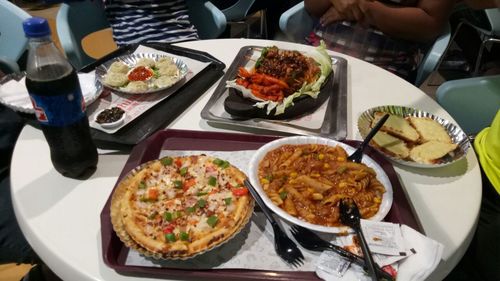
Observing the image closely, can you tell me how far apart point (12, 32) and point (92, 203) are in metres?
1.55

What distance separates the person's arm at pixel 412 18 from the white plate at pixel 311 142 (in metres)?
1.16

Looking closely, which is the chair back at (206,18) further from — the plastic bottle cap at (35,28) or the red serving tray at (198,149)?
the plastic bottle cap at (35,28)

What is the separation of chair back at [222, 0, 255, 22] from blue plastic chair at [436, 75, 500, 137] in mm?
1924

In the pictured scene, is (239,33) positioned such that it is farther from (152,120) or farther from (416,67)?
(152,120)

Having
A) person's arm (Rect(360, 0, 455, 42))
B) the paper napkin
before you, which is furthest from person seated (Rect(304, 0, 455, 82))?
the paper napkin

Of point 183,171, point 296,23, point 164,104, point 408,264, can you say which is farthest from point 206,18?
point 408,264

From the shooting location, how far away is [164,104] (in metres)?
1.58

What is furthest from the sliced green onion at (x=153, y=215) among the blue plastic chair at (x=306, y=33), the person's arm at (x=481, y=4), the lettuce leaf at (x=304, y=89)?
the person's arm at (x=481, y=4)

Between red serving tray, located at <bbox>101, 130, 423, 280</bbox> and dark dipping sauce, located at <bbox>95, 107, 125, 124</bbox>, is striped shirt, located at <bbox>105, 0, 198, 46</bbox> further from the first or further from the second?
red serving tray, located at <bbox>101, 130, 423, 280</bbox>

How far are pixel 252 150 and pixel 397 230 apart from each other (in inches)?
22.3

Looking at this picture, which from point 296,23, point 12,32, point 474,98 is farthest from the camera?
point 296,23

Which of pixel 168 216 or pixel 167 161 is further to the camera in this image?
pixel 167 161

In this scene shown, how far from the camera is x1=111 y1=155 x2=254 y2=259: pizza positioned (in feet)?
3.12

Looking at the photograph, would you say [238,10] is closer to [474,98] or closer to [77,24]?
[77,24]
